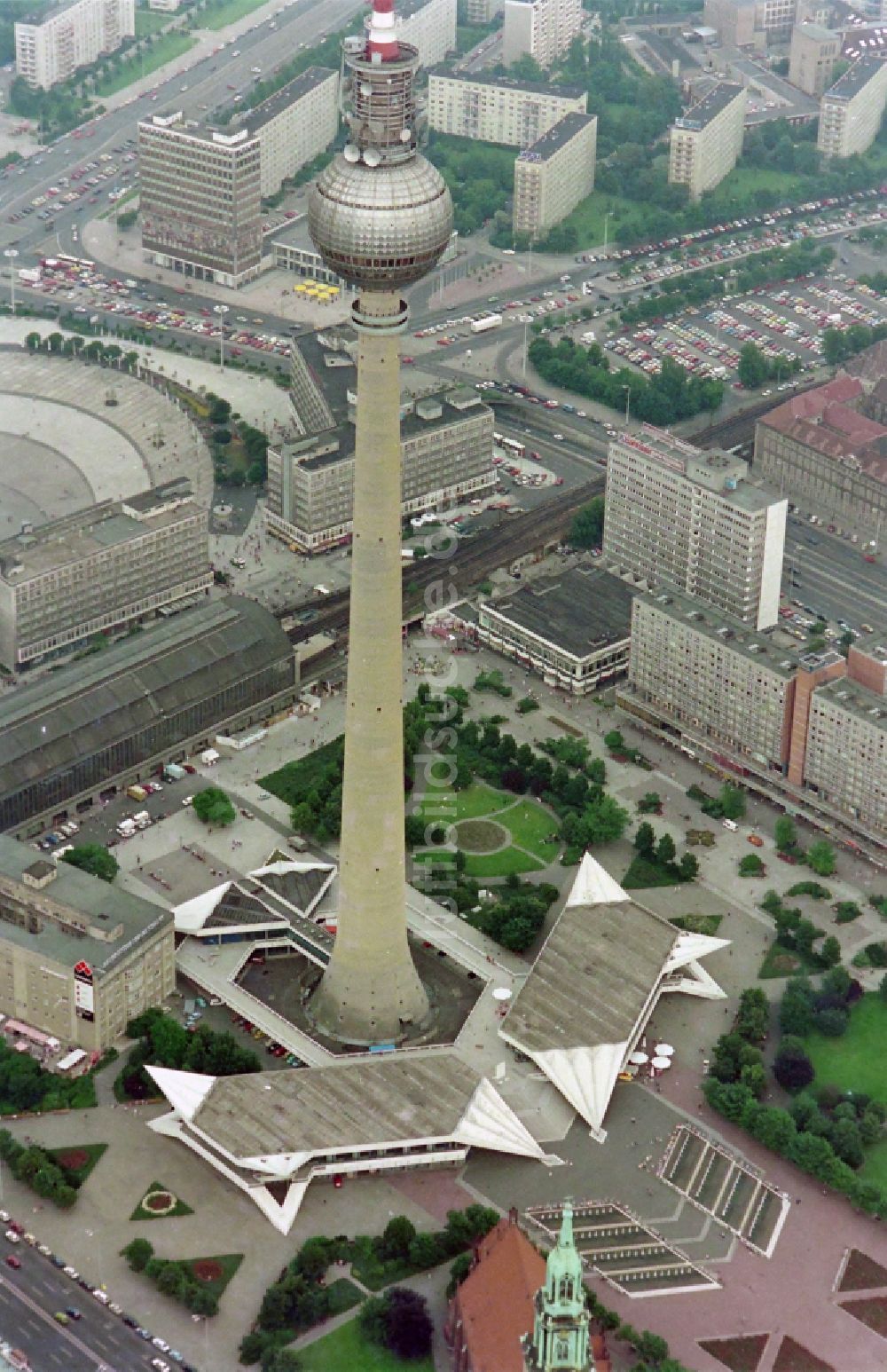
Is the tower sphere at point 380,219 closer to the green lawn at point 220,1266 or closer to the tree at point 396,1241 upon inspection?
the tree at point 396,1241

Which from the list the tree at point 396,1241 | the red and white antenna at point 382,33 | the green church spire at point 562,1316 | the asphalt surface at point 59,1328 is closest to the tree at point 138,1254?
the asphalt surface at point 59,1328

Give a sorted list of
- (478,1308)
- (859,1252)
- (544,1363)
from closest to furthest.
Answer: (544,1363) → (478,1308) → (859,1252)

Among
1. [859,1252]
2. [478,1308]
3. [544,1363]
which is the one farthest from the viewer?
[859,1252]

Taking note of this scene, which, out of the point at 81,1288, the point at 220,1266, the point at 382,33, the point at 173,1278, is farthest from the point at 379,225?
the point at 81,1288

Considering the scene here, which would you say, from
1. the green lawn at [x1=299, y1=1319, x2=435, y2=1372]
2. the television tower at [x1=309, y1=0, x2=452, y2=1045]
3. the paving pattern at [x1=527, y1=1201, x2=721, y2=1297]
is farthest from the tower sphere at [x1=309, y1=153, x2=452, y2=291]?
the green lawn at [x1=299, y1=1319, x2=435, y2=1372]

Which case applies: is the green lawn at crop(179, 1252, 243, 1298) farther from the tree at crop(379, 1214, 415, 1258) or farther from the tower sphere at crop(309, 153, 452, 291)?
the tower sphere at crop(309, 153, 452, 291)

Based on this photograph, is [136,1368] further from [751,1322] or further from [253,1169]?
[751,1322]

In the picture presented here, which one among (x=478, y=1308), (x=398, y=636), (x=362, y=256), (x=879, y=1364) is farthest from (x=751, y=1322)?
(x=362, y=256)

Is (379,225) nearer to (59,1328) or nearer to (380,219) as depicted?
(380,219)
